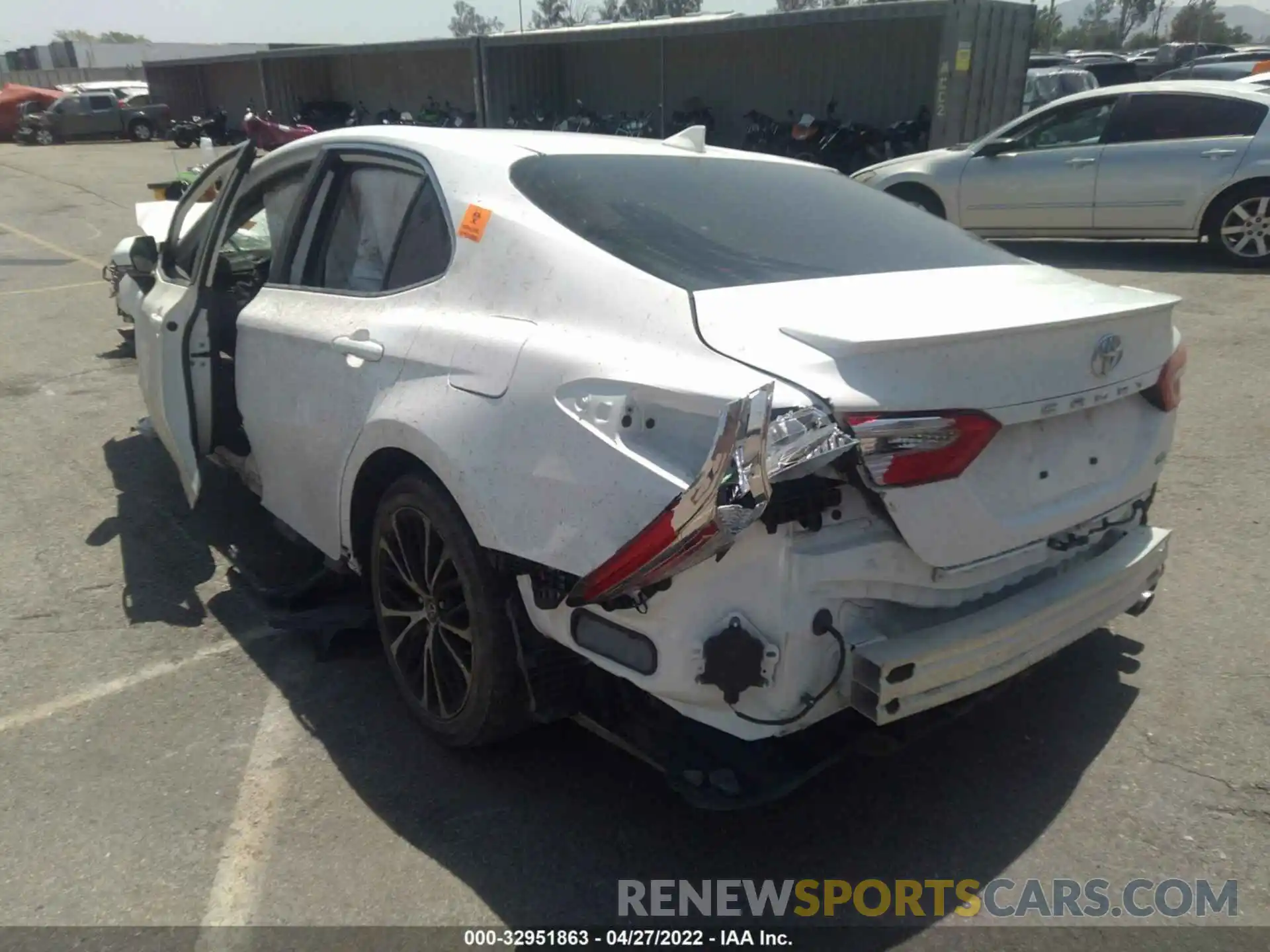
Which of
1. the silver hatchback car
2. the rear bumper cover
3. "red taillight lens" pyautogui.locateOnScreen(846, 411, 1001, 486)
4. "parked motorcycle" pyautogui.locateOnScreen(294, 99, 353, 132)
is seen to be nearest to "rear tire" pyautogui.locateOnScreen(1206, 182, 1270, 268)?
the silver hatchback car

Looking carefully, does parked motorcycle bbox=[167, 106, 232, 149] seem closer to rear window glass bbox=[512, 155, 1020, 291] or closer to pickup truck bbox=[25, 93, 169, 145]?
pickup truck bbox=[25, 93, 169, 145]

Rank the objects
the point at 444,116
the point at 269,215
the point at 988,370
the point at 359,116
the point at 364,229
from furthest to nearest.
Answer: the point at 359,116, the point at 444,116, the point at 269,215, the point at 364,229, the point at 988,370

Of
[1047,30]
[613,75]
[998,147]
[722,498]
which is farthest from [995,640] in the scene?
[1047,30]

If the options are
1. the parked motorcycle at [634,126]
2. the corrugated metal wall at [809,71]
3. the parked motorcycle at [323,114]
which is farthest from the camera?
the parked motorcycle at [323,114]

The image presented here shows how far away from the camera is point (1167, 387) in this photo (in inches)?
115

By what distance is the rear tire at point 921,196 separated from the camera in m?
11.2

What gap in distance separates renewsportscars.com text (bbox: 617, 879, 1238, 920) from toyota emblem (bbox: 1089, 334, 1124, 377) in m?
1.27

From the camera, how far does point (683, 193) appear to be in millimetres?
3160

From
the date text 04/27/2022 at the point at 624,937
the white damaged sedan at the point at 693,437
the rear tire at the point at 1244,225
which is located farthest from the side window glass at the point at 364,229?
the rear tire at the point at 1244,225

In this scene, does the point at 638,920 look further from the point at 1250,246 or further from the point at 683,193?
the point at 1250,246

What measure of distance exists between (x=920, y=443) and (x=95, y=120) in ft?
122

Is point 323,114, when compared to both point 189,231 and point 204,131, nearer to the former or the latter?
point 204,131

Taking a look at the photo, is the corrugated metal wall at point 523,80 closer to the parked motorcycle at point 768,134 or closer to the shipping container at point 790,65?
the shipping container at point 790,65

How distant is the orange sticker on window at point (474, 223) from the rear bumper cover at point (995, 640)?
61.1 inches
